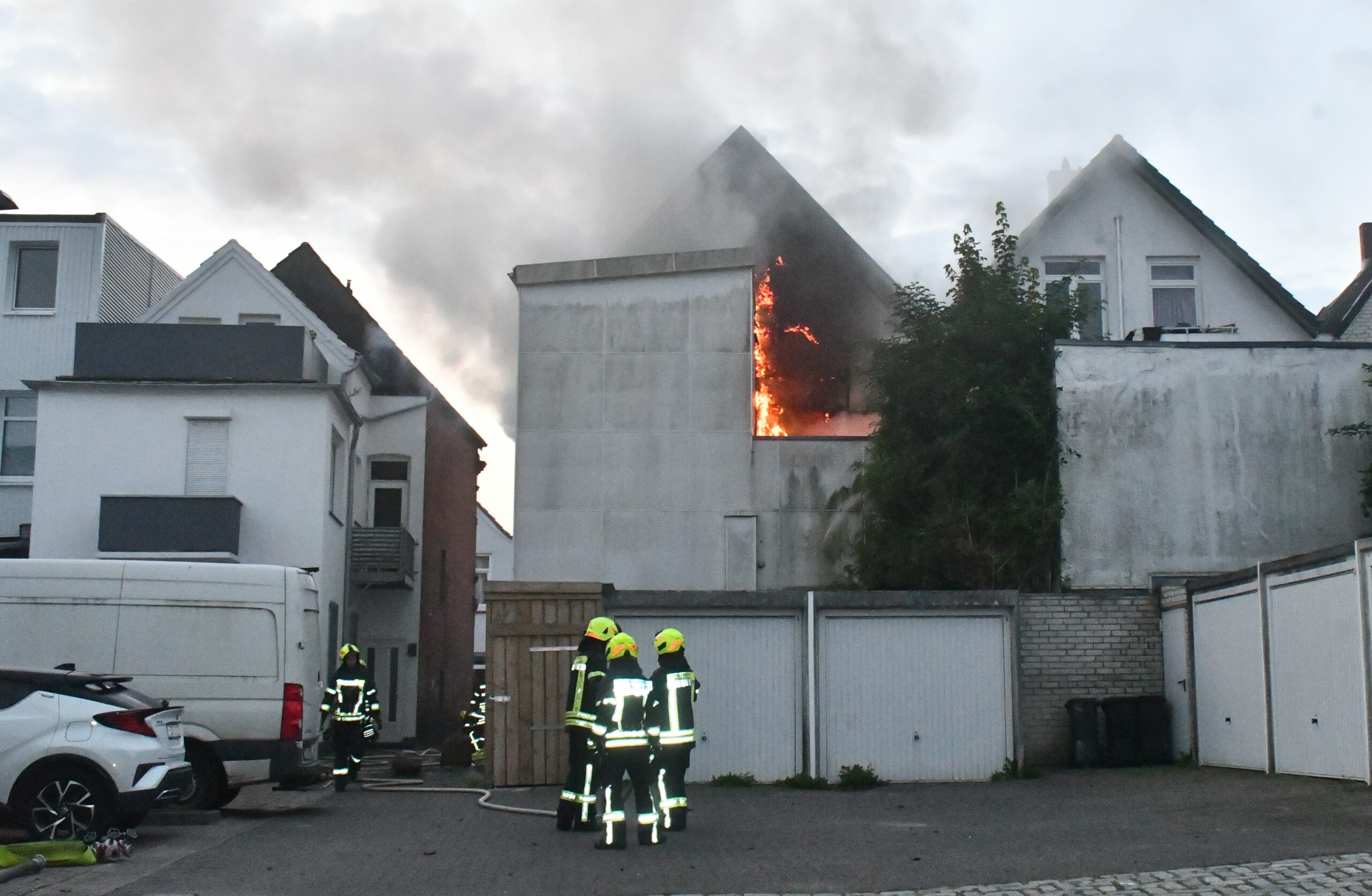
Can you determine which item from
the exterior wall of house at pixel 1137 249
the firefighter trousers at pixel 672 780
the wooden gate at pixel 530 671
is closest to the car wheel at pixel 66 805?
the firefighter trousers at pixel 672 780

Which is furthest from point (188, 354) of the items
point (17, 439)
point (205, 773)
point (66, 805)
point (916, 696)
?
point (66, 805)

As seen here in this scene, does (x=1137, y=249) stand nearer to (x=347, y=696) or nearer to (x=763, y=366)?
(x=763, y=366)

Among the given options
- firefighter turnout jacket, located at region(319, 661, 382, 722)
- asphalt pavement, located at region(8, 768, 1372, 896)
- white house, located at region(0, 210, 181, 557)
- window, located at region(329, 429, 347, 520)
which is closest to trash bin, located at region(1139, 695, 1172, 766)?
asphalt pavement, located at region(8, 768, 1372, 896)

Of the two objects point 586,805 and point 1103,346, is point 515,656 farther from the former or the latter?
point 1103,346

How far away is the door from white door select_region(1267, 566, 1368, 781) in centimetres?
2137

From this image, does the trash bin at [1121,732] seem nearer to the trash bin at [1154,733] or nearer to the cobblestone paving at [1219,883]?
the trash bin at [1154,733]

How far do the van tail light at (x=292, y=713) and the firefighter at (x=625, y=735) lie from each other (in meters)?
4.51

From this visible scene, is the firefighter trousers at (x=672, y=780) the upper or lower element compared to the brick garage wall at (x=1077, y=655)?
lower

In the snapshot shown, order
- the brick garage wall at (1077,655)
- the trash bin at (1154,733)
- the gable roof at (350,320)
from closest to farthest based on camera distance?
the trash bin at (1154,733) < the brick garage wall at (1077,655) < the gable roof at (350,320)

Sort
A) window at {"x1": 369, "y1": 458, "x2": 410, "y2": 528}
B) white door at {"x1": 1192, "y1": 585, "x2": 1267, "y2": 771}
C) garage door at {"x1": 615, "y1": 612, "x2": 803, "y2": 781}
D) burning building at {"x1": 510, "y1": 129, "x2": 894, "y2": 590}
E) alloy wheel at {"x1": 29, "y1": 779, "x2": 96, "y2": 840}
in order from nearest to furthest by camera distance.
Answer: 1. alloy wheel at {"x1": 29, "y1": 779, "x2": 96, "y2": 840}
2. white door at {"x1": 1192, "y1": 585, "x2": 1267, "y2": 771}
3. garage door at {"x1": 615, "y1": 612, "x2": 803, "y2": 781}
4. burning building at {"x1": 510, "y1": 129, "x2": 894, "y2": 590}
5. window at {"x1": 369, "y1": 458, "x2": 410, "y2": 528}

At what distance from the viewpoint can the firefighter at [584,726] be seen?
1148 cm

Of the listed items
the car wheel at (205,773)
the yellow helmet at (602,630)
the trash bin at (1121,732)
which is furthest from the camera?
the trash bin at (1121,732)

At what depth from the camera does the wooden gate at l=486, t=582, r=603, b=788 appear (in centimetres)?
1641

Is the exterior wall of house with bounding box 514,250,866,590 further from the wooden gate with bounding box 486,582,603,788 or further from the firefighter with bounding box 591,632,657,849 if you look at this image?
the firefighter with bounding box 591,632,657,849
